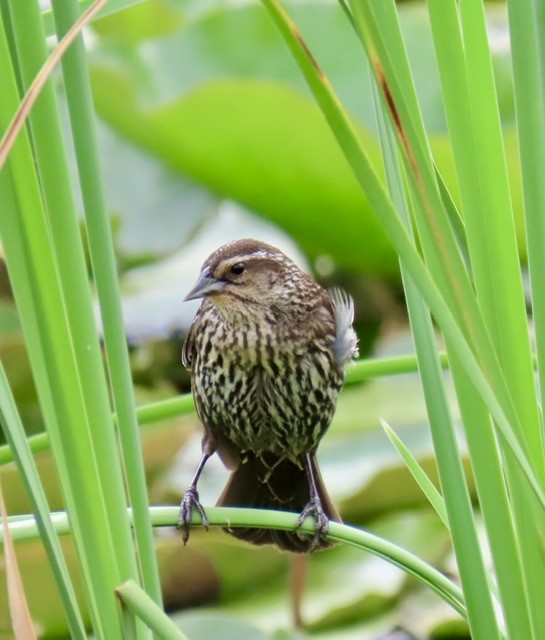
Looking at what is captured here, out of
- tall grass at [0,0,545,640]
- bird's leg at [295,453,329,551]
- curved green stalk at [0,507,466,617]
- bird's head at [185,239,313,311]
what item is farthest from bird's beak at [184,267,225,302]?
tall grass at [0,0,545,640]

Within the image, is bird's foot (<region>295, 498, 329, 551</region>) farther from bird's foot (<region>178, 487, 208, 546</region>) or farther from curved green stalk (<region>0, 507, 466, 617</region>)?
curved green stalk (<region>0, 507, 466, 617</region>)

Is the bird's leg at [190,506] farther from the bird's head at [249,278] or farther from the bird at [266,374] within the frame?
the bird's head at [249,278]

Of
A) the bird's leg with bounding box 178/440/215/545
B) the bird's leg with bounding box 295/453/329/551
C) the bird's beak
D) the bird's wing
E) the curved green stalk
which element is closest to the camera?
the curved green stalk

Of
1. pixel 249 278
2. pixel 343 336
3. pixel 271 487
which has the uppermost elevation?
pixel 249 278

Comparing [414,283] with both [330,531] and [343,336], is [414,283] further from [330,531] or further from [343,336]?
[343,336]

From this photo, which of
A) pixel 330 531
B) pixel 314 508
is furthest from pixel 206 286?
pixel 330 531
